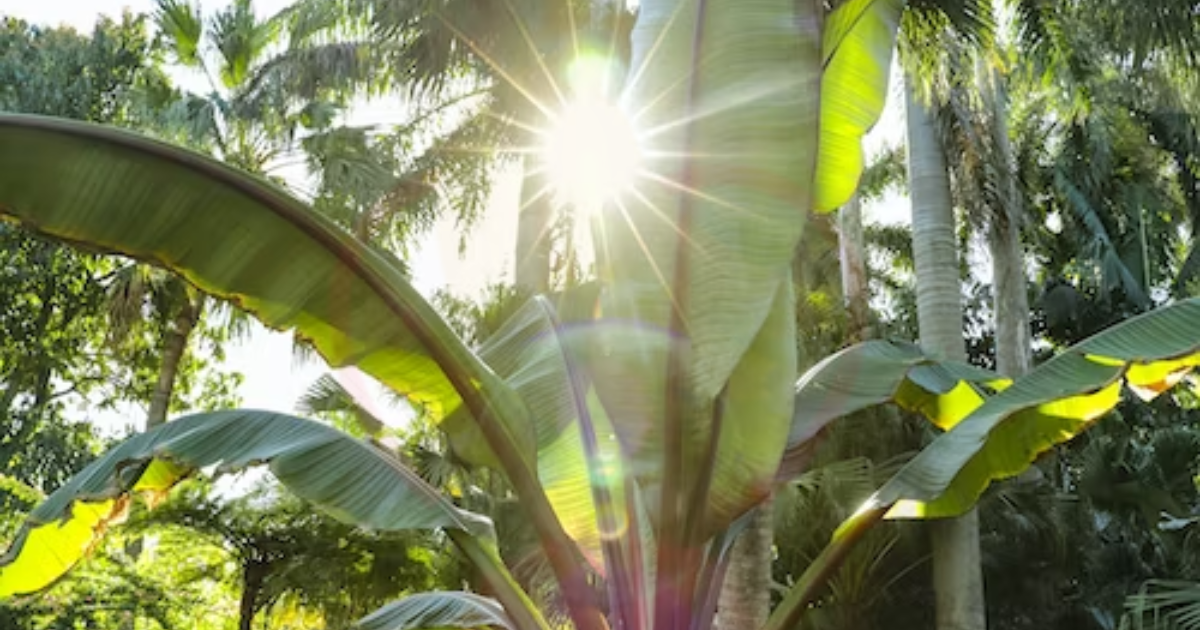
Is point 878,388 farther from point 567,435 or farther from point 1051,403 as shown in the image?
point 567,435

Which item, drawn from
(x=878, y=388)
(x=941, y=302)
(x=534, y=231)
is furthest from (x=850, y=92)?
(x=534, y=231)

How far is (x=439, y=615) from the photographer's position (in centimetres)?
429

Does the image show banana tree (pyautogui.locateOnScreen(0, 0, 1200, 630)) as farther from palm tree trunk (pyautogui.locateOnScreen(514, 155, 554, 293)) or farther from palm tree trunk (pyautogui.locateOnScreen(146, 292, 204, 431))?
palm tree trunk (pyautogui.locateOnScreen(146, 292, 204, 431))

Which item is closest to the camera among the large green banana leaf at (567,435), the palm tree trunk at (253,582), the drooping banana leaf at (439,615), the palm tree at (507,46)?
the drooping banana leaf at (439,615)

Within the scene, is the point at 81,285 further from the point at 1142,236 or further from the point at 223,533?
the point at 1142,236

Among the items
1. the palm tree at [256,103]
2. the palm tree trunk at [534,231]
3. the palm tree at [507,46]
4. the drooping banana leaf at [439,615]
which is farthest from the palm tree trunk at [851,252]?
the drooping banana leaf at [439,615]

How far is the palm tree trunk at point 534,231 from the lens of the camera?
12148 millimetres

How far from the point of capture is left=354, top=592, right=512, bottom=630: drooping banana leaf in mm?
4242

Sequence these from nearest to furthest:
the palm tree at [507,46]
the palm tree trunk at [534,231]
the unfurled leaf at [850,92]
Result: 1. the unfurled leaf at [850,92]
2. the palm tree at [507,46]
3. the palm tree trunk at [534,231]

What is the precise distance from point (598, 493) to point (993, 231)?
8027 millimetres

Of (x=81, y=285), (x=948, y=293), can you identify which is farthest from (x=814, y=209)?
(x=81, y=285)

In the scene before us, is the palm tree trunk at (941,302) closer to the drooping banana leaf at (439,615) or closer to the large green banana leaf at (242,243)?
the drooping banana leaf at (439,615)

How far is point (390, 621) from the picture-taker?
4355mm

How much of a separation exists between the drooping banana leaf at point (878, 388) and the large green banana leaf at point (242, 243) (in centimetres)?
170
